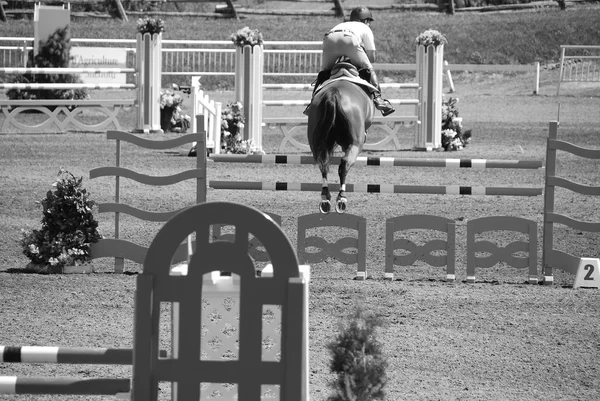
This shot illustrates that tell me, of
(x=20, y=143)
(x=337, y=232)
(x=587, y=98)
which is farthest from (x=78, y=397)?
(x=587, y=98)

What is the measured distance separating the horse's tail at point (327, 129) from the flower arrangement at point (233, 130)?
7.00 meters

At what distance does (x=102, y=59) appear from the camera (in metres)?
23.5

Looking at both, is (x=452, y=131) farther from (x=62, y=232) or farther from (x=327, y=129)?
(x=62, y=232)

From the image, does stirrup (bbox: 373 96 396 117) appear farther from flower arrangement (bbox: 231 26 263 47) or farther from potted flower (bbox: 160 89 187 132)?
potted flower (bbox: 160 89 187 132)

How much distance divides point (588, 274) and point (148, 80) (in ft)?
38.4

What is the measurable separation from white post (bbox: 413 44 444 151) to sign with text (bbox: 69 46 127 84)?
8206 millimetres

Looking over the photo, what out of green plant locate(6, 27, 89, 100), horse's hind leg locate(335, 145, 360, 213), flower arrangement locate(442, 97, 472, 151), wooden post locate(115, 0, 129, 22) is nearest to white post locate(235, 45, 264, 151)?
flower arrangement locate(442, 97, 472, 151)

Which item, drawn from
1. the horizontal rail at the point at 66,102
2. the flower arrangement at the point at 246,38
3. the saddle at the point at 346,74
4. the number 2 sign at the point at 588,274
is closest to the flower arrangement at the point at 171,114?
the horizontal rail at the point at 66,102

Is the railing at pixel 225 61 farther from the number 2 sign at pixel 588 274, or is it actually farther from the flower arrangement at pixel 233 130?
the number 2 sign at pixel 588 274

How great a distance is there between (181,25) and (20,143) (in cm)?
1463

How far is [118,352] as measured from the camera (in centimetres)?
363

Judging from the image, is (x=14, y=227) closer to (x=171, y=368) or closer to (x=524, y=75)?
(x=171, y=368)

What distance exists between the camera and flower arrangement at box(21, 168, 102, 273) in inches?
333

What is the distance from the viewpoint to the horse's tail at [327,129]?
8.81m
